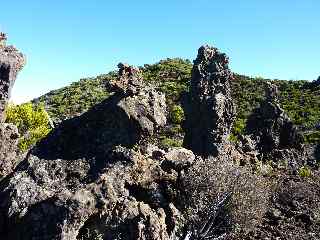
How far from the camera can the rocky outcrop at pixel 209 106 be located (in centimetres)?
3262

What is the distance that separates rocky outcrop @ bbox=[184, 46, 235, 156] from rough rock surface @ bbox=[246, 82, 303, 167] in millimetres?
7955

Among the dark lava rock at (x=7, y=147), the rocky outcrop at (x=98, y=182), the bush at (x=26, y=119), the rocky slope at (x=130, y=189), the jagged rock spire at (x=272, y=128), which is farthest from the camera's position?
the bush at (x=26, y=119)

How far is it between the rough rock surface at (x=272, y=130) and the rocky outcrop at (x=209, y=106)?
7.96m

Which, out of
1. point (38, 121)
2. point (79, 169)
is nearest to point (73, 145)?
point (79, 169)

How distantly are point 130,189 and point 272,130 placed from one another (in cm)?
2404

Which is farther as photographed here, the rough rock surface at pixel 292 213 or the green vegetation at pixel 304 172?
the green vegetation at pixel 304 172

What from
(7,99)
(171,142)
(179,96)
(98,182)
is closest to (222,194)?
(98,182)

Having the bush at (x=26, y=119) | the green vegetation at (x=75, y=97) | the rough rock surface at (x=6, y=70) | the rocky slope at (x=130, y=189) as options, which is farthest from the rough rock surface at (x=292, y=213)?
the green vegetation at (x=75, y=97)

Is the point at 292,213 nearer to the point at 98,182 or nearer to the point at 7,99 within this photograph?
the point at 98,182

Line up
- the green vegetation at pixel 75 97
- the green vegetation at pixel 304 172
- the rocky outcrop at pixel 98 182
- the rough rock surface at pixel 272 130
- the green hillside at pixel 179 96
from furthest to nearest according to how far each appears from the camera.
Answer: the green vegetation at pixel 75 97
the green hillside at pixel 179 96
the rough rock surface at pixel 272 130
the green vegetation at pixel 304 172
the rocky outcrop at pixel 98 182

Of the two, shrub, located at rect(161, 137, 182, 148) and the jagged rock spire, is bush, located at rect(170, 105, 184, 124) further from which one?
the jagged rock spire

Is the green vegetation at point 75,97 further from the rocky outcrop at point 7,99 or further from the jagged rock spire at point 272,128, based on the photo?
the rocky outcrop at point 7,99

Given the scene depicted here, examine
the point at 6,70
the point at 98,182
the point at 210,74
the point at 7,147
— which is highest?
the point at 210,74

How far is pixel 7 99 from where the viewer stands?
25.6 metres
